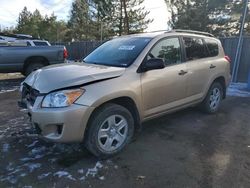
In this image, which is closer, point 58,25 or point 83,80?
point 83,80

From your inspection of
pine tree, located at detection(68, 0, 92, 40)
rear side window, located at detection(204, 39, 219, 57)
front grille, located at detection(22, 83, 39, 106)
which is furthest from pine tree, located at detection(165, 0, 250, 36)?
front grille, located at detection(22, 83, 39, 106)

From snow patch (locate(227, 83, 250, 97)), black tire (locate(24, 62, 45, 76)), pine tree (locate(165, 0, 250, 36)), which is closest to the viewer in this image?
snow patch (locate(227, 83, 250, 97))

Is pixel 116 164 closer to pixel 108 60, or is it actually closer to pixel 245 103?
pixel 108 60

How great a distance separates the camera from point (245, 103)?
24.5 ft

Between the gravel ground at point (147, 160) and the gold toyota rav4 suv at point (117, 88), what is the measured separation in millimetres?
365

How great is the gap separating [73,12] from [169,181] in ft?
134

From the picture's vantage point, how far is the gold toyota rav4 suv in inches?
137

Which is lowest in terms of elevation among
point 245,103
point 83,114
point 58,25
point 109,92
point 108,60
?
point 245,103

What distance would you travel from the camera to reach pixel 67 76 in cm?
369

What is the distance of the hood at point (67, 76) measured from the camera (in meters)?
3.54

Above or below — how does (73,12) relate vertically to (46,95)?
above

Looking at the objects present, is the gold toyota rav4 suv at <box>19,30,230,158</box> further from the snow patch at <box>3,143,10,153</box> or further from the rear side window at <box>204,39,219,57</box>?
the snow patch at <box>3,143,10,153</box>

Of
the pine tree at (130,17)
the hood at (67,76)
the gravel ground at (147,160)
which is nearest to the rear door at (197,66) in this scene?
the gravel ground at (147,160)

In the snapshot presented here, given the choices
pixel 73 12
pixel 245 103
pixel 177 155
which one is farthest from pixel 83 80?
pixel 73 12
